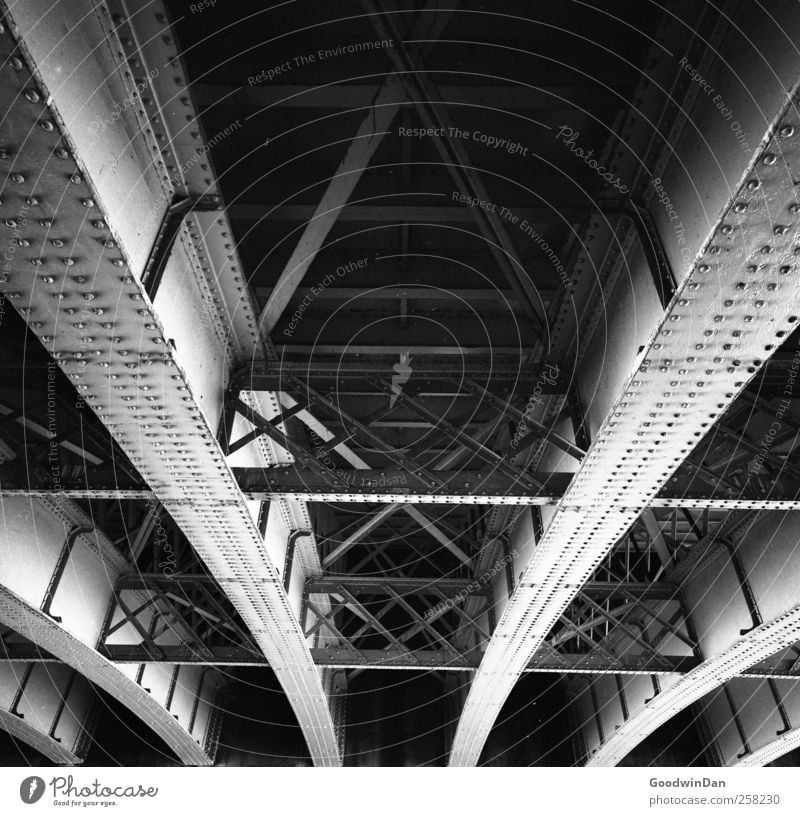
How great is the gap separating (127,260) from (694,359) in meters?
4.21

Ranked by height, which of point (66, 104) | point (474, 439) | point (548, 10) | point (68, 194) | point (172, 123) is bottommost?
point (68, 194)

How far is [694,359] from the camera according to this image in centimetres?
546

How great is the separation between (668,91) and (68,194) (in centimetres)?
455

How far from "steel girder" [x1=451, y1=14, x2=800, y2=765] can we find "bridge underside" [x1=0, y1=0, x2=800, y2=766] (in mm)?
27

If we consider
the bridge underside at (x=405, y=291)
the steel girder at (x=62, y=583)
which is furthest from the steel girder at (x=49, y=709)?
the bridge underside at (x=405, y=291)

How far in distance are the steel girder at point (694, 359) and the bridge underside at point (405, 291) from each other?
0.03m

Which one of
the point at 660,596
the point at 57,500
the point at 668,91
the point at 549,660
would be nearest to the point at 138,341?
the point at 668,91

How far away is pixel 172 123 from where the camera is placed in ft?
18.6

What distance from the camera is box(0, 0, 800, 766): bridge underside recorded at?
4.73 meters

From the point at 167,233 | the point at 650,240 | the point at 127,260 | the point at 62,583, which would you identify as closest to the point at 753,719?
the point at 62,583

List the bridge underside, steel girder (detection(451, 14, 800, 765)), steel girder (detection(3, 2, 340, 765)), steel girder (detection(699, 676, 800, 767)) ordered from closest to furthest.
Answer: steel girder (detection(3, 2, 340, 765)) < steel girder (detection(451, 14, 800, 765)) < the bridge underside < steel girder (detection(699, 676, 800, 767))

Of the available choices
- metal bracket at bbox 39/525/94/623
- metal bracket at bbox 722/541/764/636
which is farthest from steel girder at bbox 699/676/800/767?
metal bracket at bbox 39/525/94/623

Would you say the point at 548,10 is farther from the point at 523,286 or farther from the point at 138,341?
the point at 138,341

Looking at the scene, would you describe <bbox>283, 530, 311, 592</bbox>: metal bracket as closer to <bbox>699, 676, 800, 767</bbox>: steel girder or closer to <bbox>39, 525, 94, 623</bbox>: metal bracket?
<bbox>39, 525, 94, 623</bbox>: metal bracket
